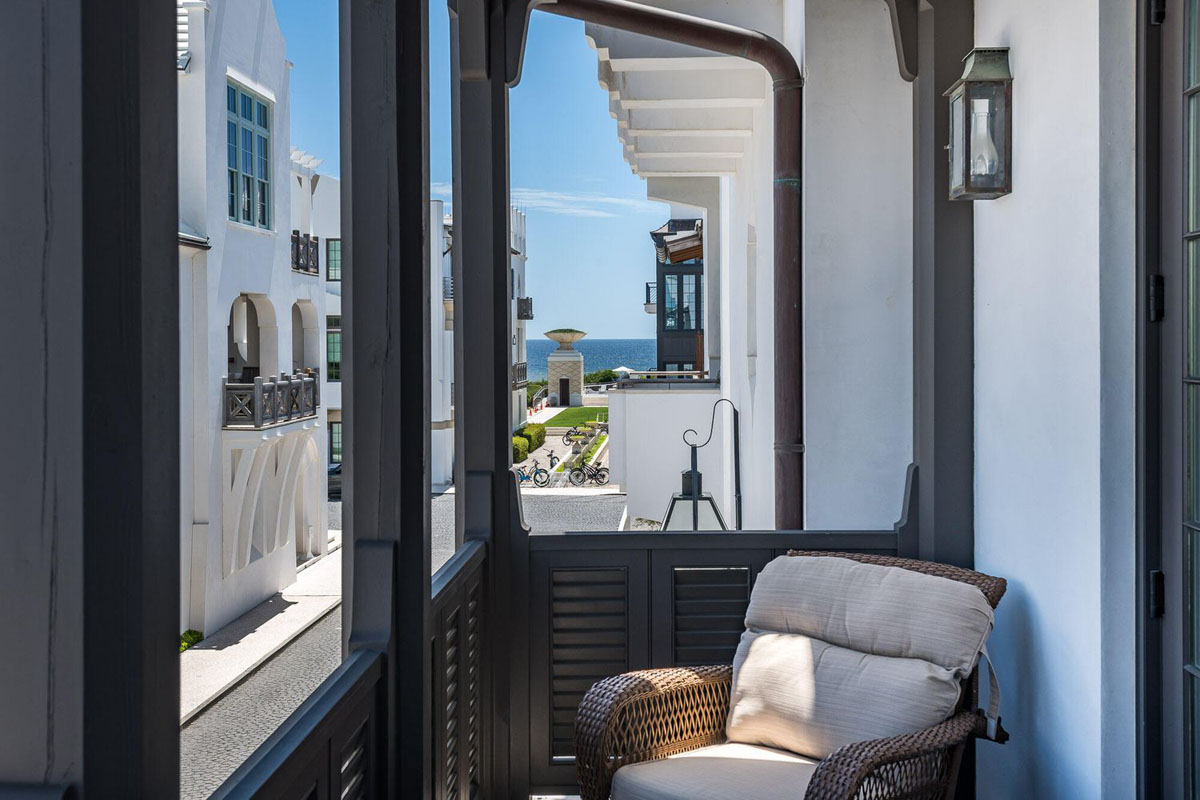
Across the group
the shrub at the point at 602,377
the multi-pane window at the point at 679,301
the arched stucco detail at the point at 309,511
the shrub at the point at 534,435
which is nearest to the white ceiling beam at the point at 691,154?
the arched stucco detail at the point at 309,511

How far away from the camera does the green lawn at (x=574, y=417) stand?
108ft

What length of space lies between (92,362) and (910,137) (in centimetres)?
325

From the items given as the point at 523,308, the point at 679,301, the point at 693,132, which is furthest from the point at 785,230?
the point at 523,308

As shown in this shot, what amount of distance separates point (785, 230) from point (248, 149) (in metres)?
5.35

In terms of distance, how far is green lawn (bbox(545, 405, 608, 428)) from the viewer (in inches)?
1300

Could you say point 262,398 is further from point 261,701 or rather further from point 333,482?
point 333,482

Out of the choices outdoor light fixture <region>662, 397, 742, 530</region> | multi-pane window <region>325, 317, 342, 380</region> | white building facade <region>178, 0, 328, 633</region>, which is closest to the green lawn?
multi-pane window <region>325, 317, 342, 380</region>

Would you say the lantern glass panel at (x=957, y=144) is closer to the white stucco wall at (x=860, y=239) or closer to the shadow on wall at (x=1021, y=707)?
the white stucco wall at (x=860, y=239)

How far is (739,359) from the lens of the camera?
23.4 feet

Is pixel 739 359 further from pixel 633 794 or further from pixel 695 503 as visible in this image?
pixel 633 794

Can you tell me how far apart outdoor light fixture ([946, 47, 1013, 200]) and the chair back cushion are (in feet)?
3.44

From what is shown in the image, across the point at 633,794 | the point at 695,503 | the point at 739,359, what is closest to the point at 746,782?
the point at 633,794

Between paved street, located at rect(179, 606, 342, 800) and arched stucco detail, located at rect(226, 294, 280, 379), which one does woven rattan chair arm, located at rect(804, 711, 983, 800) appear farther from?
paved street, located at rect(179, 606, 342, 800)

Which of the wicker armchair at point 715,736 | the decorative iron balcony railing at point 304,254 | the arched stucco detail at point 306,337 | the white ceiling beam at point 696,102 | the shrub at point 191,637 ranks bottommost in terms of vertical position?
the shrub at point 191,637
